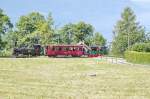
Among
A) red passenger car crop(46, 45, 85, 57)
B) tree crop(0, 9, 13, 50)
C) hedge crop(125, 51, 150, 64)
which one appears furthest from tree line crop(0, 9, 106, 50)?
hedge crop(125, 51, 150, 64)

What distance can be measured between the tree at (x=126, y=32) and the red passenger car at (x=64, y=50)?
2248cm

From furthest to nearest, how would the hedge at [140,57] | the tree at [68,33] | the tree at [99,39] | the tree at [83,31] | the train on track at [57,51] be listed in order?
the tree at [99,39] < the tree at [83,31] < the tree at [68,33] < the train on track at [57,51] < the hedge at [140,57]

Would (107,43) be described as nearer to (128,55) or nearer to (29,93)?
(128,55)

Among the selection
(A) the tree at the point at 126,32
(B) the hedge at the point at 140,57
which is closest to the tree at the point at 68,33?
(A) the tree at the point at 126,32

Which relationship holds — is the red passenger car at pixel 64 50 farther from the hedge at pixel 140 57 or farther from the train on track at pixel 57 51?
the hedge at pixel 140 57

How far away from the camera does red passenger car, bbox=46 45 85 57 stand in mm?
87375

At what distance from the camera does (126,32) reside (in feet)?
370

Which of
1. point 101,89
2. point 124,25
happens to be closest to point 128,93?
point 101,89

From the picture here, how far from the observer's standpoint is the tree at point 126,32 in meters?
110

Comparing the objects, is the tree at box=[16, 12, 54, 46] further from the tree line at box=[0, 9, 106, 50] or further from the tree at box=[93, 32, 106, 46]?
the tree at box=[93, 32, 106, 46]

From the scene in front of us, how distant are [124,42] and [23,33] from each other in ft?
76.7

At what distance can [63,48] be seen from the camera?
87312mm

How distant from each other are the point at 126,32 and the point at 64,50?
95.5 ft

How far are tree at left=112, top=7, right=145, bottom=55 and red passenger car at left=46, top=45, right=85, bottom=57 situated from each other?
73.8ft
